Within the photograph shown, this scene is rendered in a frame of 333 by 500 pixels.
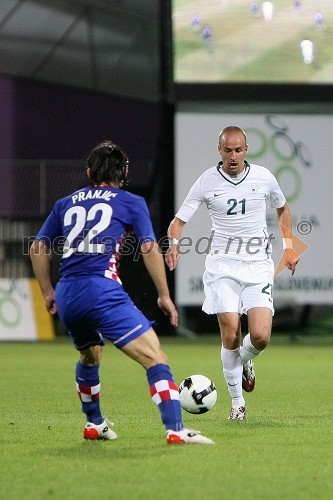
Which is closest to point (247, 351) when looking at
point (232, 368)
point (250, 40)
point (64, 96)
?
point (232, 368)

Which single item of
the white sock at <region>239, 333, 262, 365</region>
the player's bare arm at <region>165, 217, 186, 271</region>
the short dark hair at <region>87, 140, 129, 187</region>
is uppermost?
the short dark hair at <region>87, 140, 129, 187</region>

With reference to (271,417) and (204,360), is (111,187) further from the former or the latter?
(204,360)

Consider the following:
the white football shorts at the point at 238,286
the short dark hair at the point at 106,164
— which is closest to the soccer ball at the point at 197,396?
the white football shorts at the point at 238,286

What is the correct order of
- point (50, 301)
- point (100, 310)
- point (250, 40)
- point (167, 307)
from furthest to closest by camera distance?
point (250, 40)
point (50, 301)
point (100, 310)
point (167, 307)

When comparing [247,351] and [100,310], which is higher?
[100,310]

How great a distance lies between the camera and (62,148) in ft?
91.5

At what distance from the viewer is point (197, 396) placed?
9062 mm

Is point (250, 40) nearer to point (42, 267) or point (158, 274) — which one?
point (42, 267)

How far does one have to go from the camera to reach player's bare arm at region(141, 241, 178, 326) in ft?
22.8

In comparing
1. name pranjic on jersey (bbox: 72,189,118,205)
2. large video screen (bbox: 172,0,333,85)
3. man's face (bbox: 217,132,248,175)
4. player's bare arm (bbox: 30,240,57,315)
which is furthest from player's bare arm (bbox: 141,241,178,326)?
large video screen (bbox: 172,0,333,85)

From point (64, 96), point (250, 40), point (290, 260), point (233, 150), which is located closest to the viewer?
point (233, 150)

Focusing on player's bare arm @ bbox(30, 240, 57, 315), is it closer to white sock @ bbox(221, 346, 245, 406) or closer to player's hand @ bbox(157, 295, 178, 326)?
player's hand @ bbox(157, 295, 178, 326)

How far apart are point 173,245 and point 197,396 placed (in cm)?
121

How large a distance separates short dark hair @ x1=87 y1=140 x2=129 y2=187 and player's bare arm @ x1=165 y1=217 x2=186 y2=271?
1.41 meters
